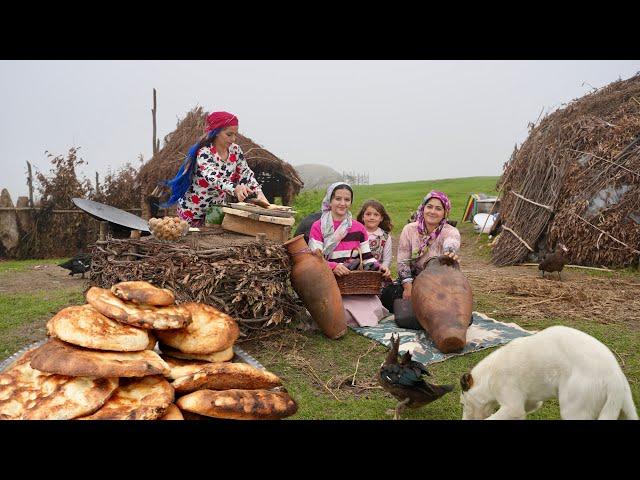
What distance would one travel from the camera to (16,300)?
273 inches

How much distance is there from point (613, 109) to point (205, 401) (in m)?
11.5

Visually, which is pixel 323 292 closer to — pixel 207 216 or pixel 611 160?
pixel 207 216

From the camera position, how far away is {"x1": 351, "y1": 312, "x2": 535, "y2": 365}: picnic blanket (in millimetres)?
4672

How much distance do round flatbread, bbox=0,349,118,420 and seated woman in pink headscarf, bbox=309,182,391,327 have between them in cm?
335

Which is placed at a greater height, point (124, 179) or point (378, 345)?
point (124, 179)

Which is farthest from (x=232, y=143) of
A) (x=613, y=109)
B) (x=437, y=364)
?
(x=613, y=109)

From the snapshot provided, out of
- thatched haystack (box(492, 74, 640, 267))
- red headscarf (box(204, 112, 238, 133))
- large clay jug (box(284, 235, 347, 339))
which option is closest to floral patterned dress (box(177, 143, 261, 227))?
red headscarf (box(204, 112, 238, 133))

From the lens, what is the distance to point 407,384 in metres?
3.20

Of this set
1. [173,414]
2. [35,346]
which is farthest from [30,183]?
[173,414]

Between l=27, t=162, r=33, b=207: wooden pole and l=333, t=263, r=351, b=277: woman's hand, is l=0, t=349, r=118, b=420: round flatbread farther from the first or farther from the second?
l=27, t=162, r=33, b=207: wooden pole

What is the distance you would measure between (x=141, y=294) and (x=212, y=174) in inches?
119

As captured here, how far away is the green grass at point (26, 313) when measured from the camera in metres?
5.17

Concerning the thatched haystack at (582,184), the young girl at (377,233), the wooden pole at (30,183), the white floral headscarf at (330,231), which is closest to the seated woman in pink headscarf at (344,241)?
the white floral headscarf at (330,231)

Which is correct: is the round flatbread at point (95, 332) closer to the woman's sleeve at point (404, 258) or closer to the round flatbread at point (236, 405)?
the round flatbread at point (236, 405)
